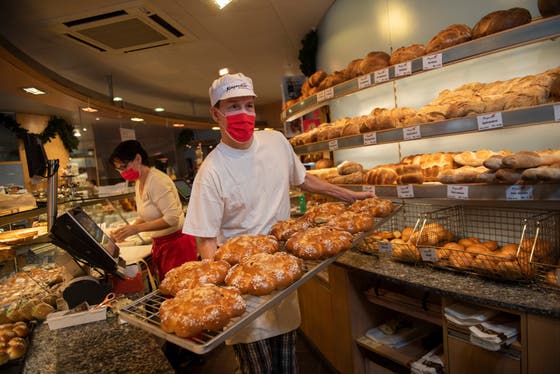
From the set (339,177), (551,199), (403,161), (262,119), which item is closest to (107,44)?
(339,177)

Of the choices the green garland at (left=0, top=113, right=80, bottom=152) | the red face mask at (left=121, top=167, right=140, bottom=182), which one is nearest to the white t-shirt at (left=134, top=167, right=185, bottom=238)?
the red face mask at (left=121, top=167, right=140, bottom=182)

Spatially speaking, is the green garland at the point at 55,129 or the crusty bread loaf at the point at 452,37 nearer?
the crusty bread loaf at the point at 452,37

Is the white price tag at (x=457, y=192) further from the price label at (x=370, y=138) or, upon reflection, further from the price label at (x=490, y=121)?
the price label at (x=370, y=138)

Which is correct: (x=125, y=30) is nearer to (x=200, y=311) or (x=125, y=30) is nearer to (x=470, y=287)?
(x=200, y=311)

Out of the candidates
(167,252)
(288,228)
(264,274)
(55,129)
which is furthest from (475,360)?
(55,129)

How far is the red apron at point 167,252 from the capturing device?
342cm

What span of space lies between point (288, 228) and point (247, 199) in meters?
0.31

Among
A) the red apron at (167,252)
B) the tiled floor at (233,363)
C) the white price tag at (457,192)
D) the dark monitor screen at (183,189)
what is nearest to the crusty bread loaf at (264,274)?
the white price tag at (457,192)

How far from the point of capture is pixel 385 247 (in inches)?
89.4

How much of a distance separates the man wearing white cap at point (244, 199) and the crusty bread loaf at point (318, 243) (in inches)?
17.0

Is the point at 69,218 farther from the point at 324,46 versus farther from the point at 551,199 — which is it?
the point at 324,46

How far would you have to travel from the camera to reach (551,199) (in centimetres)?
163

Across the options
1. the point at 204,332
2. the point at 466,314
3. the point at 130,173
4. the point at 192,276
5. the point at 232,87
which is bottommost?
the point at 466,314

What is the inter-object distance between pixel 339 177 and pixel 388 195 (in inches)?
24.7
